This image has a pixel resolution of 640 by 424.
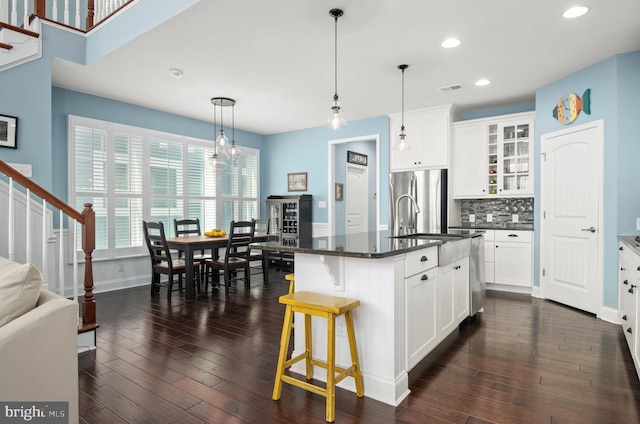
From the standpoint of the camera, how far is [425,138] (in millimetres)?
5598

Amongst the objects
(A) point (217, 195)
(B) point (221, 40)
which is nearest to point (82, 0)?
(B) point (221, 40)

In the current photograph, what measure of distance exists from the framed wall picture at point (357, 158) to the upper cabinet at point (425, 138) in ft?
4.85

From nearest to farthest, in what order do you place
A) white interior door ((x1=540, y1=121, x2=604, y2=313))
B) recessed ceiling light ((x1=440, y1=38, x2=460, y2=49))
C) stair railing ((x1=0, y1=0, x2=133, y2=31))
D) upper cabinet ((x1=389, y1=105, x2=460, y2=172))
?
1. recessed ceiling light ((x1=440, y1=38, x2=460, y2=49))
2. stair railing ((x1=0, y1=0, x2=133, y2=31))
3. white interior door ((x1=540, y1=121, x2=604, y2=313))
4. upper cabinet ((x1=389, y1=105, x2=460, y2=172))

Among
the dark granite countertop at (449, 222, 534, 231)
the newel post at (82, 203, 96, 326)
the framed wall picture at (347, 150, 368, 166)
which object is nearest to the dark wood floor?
the newel post at (82, 203, 96, 326)

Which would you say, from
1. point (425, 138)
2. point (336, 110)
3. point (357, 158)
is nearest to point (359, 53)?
point (336, 110)

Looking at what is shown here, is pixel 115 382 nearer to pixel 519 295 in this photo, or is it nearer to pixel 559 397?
pixel 559 397

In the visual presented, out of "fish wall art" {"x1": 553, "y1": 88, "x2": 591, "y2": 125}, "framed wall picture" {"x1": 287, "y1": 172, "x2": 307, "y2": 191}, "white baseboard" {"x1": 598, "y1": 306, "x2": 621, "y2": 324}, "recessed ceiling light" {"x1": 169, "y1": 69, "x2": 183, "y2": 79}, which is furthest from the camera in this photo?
"framed wall picture" {"x1": 287, "y1": 172, "x2": 307, "y2": 191}

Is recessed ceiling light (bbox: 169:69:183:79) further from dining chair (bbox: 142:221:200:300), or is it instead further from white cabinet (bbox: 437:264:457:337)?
white cabinet (bbox: 437:264:457:337)

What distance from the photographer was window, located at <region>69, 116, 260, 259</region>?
4.89 metres

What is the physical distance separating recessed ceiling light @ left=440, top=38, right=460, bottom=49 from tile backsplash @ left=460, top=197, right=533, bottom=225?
277cm

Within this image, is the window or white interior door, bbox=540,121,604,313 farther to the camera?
the window

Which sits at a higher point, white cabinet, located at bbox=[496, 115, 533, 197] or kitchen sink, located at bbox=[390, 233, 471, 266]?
white cabinet, located at bbox=[496, 115, 533, 197]

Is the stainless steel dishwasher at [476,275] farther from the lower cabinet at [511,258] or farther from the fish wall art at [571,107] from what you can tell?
the fish wall art at [571,107]

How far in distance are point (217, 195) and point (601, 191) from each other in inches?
215
